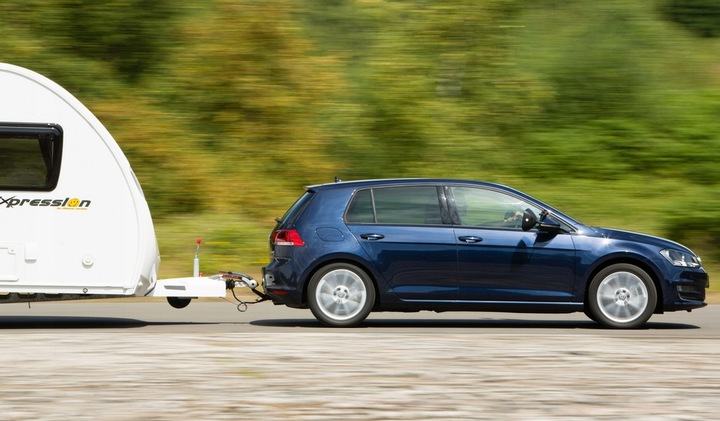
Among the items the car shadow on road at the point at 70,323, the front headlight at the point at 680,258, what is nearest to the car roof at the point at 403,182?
the front headlight at the point at 680,258

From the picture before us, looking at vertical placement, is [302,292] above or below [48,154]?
below

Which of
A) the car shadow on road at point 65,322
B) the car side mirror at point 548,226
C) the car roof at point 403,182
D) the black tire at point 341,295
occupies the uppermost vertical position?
the car roof at point 403,182

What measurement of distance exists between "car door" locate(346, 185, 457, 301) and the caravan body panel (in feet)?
8.02

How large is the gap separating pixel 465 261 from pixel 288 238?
6.37ft

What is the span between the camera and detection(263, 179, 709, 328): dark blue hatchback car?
468 inches

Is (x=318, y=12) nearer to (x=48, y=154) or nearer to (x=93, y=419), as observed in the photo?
(x=48, y=154)

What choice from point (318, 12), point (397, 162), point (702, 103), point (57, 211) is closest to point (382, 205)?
point (57, 211)

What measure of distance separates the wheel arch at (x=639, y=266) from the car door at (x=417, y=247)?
143 centimetres

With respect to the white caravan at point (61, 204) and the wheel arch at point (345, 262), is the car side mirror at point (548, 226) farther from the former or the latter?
the white caravan at point (61, 204)

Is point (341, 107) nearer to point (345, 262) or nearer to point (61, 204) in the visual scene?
point (345, 262)

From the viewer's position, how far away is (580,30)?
98.5 ft

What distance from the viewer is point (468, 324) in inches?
504

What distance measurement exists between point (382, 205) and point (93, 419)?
592 centimetres

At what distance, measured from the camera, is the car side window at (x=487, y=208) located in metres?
12.0
